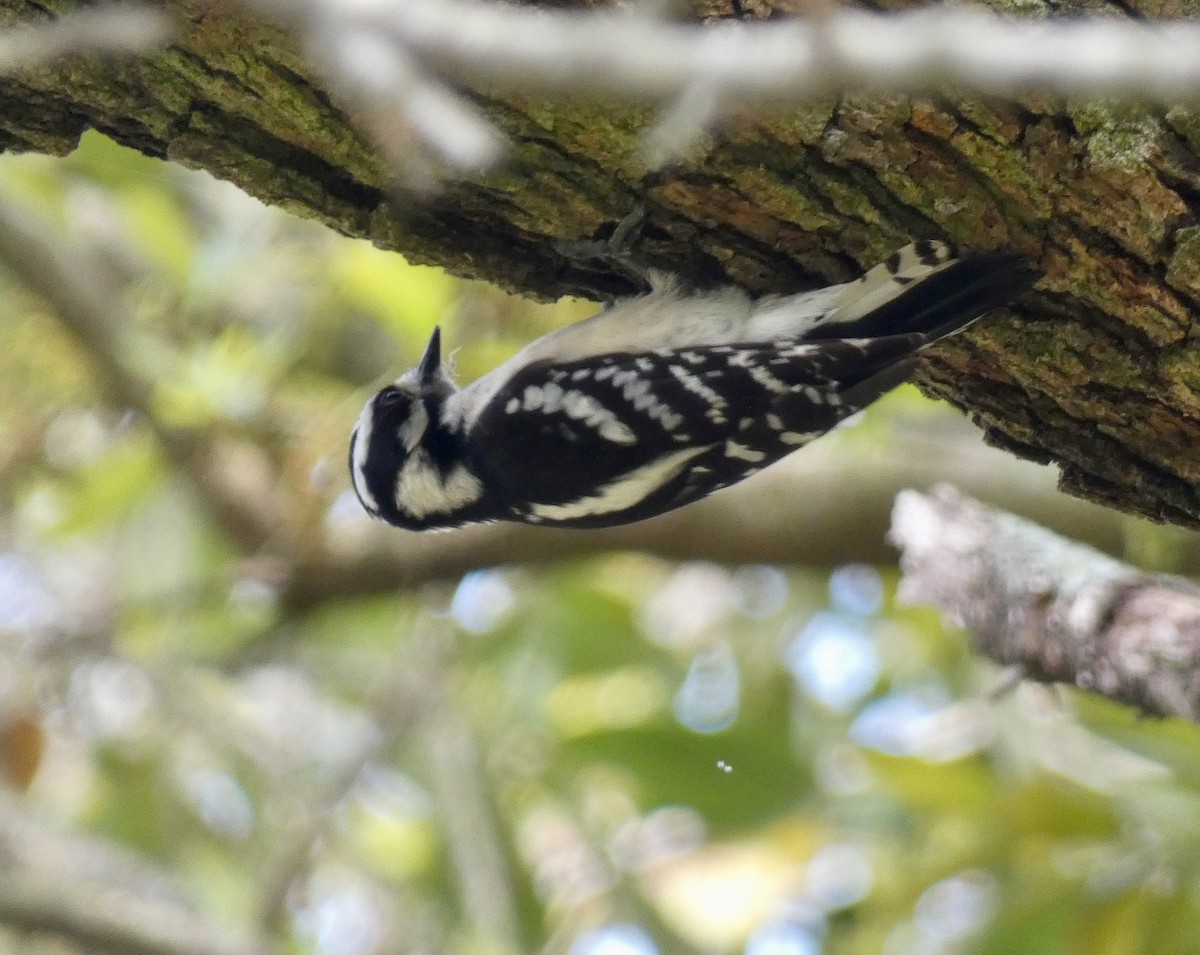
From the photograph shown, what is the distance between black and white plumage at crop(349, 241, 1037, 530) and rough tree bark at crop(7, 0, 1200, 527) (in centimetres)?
15

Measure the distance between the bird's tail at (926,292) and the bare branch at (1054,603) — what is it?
2.19ft

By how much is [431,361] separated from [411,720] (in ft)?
6.27

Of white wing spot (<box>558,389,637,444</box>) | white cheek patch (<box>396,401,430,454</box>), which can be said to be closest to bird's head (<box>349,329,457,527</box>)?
white cheek patch (<box>396,401,430,454</box>)

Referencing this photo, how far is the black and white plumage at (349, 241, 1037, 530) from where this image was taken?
2.96 m

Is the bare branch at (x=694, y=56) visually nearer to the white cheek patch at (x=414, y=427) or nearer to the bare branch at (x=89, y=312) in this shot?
the white cheek patch at (x=414, y=427)

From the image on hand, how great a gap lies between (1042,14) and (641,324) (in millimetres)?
1207

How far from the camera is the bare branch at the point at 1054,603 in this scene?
2.84m

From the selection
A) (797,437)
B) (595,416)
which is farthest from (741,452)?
(595,416)

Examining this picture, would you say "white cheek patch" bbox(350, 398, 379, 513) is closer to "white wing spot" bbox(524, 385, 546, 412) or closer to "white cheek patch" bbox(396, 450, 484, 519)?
"white cheek patch" bbox(396, 450, 484, 519)

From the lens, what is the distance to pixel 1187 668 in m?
2.78

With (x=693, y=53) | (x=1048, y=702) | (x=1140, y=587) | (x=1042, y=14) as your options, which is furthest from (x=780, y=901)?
(x=693, y=53)

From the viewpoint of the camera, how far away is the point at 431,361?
3.76 m

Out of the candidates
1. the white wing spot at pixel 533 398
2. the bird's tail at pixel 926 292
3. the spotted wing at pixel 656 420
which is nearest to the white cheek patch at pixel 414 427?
the spotted wing at pixel 656 420

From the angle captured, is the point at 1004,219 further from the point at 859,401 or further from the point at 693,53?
the point at 693,53
